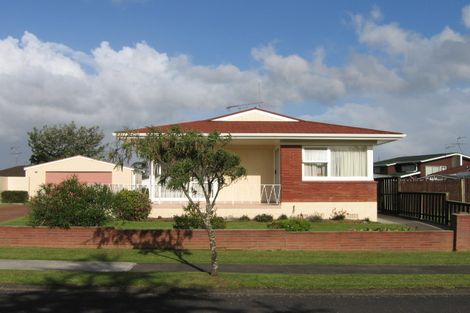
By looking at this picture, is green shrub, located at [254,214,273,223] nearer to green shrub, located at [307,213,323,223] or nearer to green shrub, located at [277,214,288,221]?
green shrub, located at [277,214,288,221]

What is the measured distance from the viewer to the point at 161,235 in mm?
15289

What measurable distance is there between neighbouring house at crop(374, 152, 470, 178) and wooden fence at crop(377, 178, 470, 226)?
29423 millimetres

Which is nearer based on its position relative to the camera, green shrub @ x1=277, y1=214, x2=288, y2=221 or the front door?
green shrub @ x1=277, y1=214, x2=288, y2=221

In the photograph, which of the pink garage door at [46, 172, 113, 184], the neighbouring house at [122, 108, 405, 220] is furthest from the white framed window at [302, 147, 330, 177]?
the pink garage door at [46, 172, 113, 184]

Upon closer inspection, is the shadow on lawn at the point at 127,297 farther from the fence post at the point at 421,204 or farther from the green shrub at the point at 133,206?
the fence post at the point at 421,204

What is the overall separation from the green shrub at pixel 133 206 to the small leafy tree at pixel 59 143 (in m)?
48.6

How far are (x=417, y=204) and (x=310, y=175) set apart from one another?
438cm

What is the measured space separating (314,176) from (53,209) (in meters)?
10.6

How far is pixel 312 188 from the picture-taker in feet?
71.8

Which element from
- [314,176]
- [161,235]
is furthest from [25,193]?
[161,235]

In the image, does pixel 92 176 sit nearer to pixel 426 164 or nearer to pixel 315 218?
pixel 315 218

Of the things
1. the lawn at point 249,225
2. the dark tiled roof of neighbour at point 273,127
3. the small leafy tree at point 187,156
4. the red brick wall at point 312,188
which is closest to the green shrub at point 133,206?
the lawn at point 249,225

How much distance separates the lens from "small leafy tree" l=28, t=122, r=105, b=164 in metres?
68.2

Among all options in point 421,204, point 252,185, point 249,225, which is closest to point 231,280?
point 249,225
